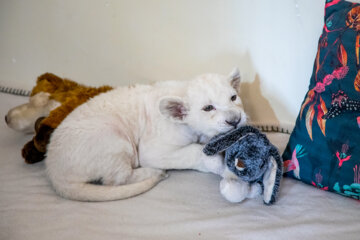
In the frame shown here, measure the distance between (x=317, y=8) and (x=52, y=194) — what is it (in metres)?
1.47

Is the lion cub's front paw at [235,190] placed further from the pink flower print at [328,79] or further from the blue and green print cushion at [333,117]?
the pink flower print at [328,79]

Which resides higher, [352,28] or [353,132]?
[352,28]

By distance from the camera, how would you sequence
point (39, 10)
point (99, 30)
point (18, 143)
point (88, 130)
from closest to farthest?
point (88, 130)
point (18, 143)
point (99, 30)
point (39, 10)

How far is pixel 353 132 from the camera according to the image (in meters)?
1.11

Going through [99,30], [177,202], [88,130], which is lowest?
[177,202]

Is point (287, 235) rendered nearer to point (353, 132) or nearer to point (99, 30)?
point (353, 132)

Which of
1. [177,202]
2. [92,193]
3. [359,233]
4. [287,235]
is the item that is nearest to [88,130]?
[92,193]

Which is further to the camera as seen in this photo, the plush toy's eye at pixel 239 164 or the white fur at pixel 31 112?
the white fur at pixel 31 112

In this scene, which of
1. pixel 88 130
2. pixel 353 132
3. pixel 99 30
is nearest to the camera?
pixel 353 132

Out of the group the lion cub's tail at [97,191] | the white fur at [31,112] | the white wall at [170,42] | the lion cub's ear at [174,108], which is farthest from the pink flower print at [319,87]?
the white fur at [31,112]

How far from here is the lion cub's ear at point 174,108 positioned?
1286 millimetres

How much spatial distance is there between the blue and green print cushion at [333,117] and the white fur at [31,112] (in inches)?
52.2

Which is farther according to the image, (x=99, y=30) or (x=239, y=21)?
(x=99, y=30)

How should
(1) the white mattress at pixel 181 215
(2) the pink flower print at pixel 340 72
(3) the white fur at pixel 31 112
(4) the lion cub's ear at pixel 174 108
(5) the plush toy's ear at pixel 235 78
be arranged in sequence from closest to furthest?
1. (1) the white mattress at pixel 181 215
2. (2) the pink flower print at pixel 340 72
3. (4) the lion cub's ear at pixel 174 108
4. (5) the plush toy's ear at pixel 235 78
5. (3) the white fur at pixel 31 112
